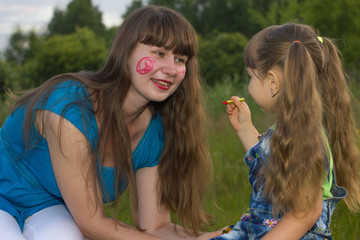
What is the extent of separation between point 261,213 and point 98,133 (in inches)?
31.9

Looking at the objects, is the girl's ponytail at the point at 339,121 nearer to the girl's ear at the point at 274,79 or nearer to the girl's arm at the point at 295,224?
the girl's ear at the point at 274,79

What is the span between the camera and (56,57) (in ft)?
63.2

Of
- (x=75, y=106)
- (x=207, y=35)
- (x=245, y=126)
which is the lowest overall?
(x=245, y=126)

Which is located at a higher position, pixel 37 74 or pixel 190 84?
pixel 190 84

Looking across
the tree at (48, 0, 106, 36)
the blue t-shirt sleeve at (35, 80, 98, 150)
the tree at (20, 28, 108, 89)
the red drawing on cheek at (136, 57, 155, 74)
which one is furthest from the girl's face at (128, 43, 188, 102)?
the tree at (48, 0, 106, 36)

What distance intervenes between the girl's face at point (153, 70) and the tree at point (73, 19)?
30.2m

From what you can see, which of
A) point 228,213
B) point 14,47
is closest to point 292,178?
point 228,213

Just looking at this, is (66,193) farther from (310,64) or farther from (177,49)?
(310,64)

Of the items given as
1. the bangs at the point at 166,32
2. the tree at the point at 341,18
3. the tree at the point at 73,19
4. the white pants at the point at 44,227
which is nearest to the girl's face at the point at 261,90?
the bangs at the point at 166,32

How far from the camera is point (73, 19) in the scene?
32.3m

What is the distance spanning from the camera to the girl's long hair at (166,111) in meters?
1.97

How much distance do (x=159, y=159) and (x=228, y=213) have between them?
968 mm

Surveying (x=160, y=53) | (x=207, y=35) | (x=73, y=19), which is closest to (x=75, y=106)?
(x=160, y=53)

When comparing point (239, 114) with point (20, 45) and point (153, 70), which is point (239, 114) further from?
point (20, 45)
